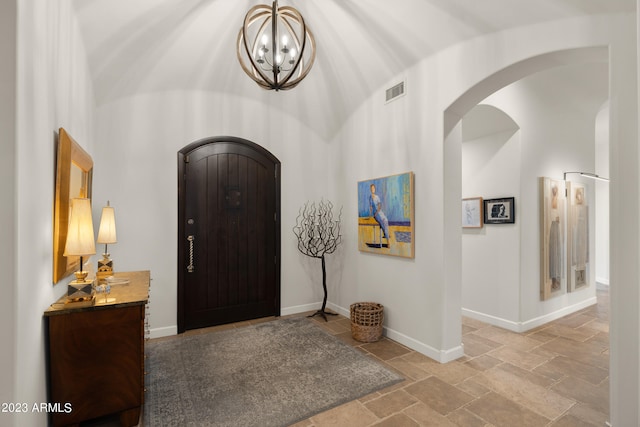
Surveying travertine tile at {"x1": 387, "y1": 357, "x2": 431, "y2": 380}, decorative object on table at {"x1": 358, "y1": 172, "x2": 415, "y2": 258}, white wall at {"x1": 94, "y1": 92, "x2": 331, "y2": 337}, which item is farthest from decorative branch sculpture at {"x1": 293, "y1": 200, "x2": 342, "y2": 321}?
travertine tile at {"x1": 387, "y1": 357, "x2": 431, "y2": 380}

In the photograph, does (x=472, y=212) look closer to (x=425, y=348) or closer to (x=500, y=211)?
(x=500, y=211)

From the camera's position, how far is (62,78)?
2.13 metres

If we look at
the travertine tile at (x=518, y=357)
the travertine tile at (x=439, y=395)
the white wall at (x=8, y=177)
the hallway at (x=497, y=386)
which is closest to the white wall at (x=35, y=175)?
the white wall at (x=8, y=177)

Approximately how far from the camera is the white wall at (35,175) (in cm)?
144

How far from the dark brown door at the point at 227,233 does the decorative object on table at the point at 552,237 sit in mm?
3454

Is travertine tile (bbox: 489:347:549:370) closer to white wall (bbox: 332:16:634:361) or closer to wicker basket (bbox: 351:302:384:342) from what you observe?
white wall (bbox: 332:16:634:361)

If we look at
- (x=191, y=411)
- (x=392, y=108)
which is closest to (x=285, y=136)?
(x=392, y=108)

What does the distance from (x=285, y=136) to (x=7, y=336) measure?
3670 mm

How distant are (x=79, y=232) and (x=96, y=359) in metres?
0.80

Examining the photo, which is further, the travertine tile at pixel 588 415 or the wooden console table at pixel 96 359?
the travertine tile at pixel 588 415

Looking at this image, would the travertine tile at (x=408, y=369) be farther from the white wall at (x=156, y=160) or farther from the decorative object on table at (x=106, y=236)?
the decorative object on table at (x=106, y=236)

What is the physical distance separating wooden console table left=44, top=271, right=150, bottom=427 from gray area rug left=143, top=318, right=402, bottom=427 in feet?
1.05

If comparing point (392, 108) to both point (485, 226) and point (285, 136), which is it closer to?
point (285, 136)

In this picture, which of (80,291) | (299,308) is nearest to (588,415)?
(299,308)
